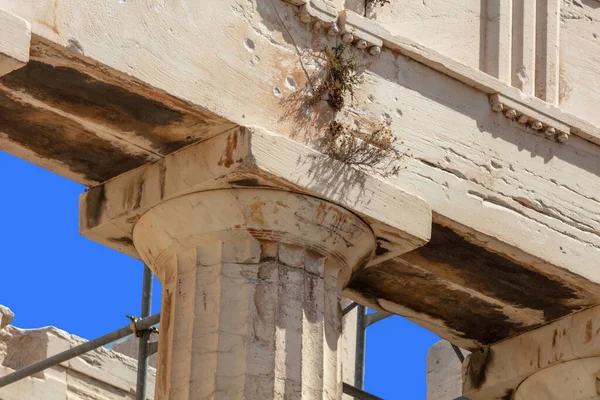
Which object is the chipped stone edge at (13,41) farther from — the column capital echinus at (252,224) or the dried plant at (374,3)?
the dried plant at (374,3)

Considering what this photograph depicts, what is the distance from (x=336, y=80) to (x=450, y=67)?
924 millimetres

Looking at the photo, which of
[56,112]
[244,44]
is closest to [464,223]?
[244,44]

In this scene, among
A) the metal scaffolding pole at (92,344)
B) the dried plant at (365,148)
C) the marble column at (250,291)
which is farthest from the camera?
the metal scaffolding pole at (92,344)

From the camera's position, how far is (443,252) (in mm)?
11289

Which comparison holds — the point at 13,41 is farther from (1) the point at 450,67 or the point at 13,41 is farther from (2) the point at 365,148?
(1) the point at 450,67

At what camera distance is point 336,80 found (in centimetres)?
1064

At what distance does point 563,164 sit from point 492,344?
151cm

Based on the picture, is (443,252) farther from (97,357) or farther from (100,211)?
(97,357)

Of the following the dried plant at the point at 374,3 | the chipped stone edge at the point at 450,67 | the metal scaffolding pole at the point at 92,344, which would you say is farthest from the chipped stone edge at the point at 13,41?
the metal scaffolding pole at the point at 92,344

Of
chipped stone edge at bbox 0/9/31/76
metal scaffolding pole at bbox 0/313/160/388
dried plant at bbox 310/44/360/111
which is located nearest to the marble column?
dried plant at bbox 310/44/360/111

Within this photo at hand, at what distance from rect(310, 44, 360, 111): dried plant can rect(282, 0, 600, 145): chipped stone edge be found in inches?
5.4

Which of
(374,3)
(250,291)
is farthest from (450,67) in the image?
(250,291)

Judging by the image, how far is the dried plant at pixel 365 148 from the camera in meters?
10.5

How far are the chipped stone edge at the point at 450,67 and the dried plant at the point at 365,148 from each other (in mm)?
526
